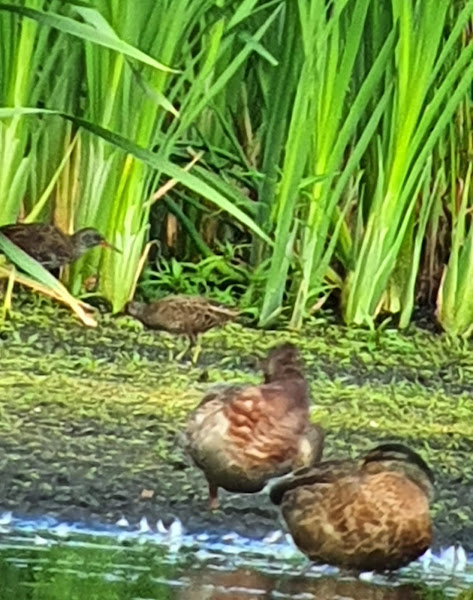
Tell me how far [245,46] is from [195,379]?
0.40m

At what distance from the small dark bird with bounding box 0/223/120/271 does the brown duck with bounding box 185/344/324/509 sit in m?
0.25

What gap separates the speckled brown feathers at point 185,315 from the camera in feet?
6.50

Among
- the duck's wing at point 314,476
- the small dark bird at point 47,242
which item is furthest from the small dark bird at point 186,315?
the duck's wing at point 314,476

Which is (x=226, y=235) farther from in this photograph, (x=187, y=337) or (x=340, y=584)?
(x=340, y=584)

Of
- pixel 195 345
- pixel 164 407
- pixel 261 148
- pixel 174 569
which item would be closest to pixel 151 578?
pixel 174 569

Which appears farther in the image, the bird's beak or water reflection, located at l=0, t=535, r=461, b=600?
the bird's beak

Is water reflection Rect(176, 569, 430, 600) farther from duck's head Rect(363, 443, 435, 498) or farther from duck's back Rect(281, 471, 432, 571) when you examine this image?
duck's head Rect(363, 443, 435, 498)

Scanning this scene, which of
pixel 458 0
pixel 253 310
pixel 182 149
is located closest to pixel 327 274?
pixel 253 310

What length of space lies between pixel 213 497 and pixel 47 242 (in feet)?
1.21

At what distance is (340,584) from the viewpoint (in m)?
1.71

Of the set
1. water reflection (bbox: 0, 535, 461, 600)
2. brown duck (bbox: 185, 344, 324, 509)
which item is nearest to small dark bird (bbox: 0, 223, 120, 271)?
brown duck (bbox: 185, 344, 324, 509)

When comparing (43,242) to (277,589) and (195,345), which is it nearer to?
(195,345)

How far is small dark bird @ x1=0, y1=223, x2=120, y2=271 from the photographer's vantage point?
6.46 ft

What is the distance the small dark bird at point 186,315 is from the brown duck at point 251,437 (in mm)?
118
